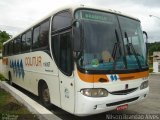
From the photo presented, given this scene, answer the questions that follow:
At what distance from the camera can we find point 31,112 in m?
7.90

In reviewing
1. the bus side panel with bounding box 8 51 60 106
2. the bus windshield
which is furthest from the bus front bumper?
the bus side panel with bounding box 8 51 60 106

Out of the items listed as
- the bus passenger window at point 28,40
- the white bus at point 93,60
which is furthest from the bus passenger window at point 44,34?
the bus passenger window at point 28,40

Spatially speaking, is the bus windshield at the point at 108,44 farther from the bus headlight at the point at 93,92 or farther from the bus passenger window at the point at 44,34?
the bus passenger window at the point at 44,34

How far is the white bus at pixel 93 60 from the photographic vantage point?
6133 millimetres

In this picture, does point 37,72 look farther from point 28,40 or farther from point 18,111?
point 28,40

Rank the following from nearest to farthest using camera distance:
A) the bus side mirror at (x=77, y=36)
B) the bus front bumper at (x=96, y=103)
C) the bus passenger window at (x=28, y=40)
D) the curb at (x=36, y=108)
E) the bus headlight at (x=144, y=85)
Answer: the bus side mirror at (x=77, y=36), the bus front bumper at (x=96, y=103), the curb at (x=36, y=108), the bus headlight at (x=144, y=85), the bus passenger window at (x=28, y=40)

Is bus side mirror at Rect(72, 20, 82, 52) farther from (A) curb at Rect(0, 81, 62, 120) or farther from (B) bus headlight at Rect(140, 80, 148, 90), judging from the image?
(B) bus headlight at Rect(140, 80, 148, 90)

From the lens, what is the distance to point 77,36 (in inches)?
238

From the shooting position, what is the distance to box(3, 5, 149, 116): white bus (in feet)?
20.1

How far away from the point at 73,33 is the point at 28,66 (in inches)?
196

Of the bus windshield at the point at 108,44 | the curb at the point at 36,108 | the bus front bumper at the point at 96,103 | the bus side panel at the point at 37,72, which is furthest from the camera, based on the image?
the bus side panel at the point at 37,72

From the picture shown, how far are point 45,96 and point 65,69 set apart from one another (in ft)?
7.31

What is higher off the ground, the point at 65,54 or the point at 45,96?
the point at 65,54

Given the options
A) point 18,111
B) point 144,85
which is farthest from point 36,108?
point 144,85
